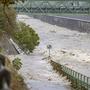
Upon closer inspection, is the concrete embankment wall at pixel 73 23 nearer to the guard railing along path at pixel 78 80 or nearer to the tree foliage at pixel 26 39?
the tree foliage at pixel 26 39

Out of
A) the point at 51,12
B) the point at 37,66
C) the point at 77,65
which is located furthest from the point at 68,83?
the point at 51,12

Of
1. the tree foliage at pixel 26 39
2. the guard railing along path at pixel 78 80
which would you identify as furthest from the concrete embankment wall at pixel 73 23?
the guard railing along path at pixel 78 80

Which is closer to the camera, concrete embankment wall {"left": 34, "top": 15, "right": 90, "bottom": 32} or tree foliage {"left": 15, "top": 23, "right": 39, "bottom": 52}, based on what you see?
tree foliage {"left": 15, "top": 23, "right": 39, "bottom": 52}

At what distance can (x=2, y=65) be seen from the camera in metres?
2.87

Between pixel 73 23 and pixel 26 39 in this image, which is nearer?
pixel 26 39

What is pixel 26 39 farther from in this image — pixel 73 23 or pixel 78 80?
pixel 73 23

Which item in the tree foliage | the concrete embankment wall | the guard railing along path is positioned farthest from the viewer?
the concrete embankment wall

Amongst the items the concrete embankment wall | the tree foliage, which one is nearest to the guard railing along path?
the tree foliage

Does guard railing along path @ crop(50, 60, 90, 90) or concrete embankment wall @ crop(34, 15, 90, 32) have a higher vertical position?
guard railing along path @ crop(50, 60, 90, 90)

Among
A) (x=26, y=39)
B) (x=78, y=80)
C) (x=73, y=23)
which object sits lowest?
(x=73, y=23)

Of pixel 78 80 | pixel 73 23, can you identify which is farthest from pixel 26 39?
pixel 73 23

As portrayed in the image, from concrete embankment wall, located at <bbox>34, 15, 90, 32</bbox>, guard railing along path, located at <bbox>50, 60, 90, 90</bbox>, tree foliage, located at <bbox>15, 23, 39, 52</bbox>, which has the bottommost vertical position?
concrete embankment wall, located at <bbox>34, 15, 90, 32</bbox>

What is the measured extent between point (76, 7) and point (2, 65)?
70.0m

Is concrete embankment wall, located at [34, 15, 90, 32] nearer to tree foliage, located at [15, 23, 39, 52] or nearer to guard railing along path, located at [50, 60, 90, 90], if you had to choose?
tree foliage, located at [15, 23, 39, 52]
